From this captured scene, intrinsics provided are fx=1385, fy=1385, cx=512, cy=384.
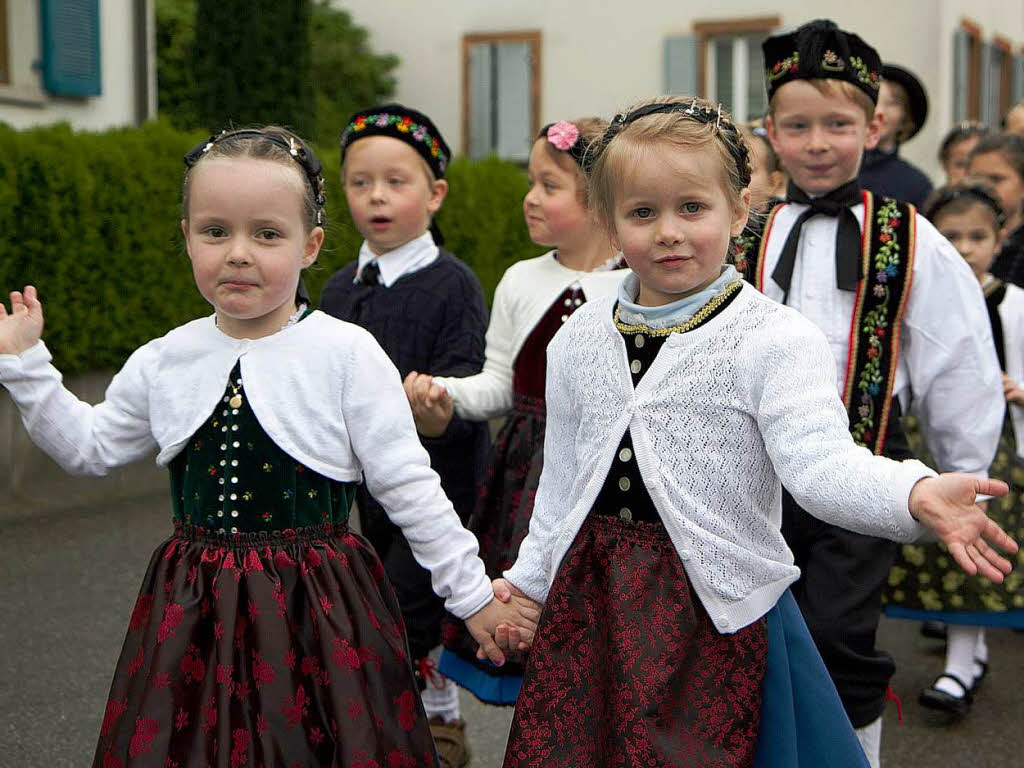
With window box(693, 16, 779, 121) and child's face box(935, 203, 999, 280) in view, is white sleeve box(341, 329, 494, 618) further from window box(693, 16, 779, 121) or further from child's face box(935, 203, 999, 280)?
window box(693, 16, 779, 121)

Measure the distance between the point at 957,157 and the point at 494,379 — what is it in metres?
4.49

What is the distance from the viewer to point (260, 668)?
266 cm

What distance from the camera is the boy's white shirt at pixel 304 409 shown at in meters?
2.80

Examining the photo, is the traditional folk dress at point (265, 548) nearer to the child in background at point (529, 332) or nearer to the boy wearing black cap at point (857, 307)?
the child in background at point (529, 332)

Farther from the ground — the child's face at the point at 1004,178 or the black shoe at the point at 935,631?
the child's face at the point at 1004,178

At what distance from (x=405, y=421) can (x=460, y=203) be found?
777cm

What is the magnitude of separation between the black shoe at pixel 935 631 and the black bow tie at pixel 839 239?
2.51 meters

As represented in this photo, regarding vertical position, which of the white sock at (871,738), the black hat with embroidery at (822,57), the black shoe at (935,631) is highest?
the black hat with embroidery at (822,57)

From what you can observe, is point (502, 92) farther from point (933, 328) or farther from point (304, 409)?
point (304, 409)

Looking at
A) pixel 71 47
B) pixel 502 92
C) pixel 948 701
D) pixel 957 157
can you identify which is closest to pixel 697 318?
pixel 948 701

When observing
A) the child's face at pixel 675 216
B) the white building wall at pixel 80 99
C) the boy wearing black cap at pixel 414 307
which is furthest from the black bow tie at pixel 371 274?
the white building wall at pixel 80 99

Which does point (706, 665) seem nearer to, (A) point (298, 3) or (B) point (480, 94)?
(A) point (298, 3)

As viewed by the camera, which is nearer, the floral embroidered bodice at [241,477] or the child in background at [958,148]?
the floral embroidered bodice at [241,477]

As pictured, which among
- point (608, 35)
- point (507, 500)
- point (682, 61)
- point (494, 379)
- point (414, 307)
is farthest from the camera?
point (608, 35)
